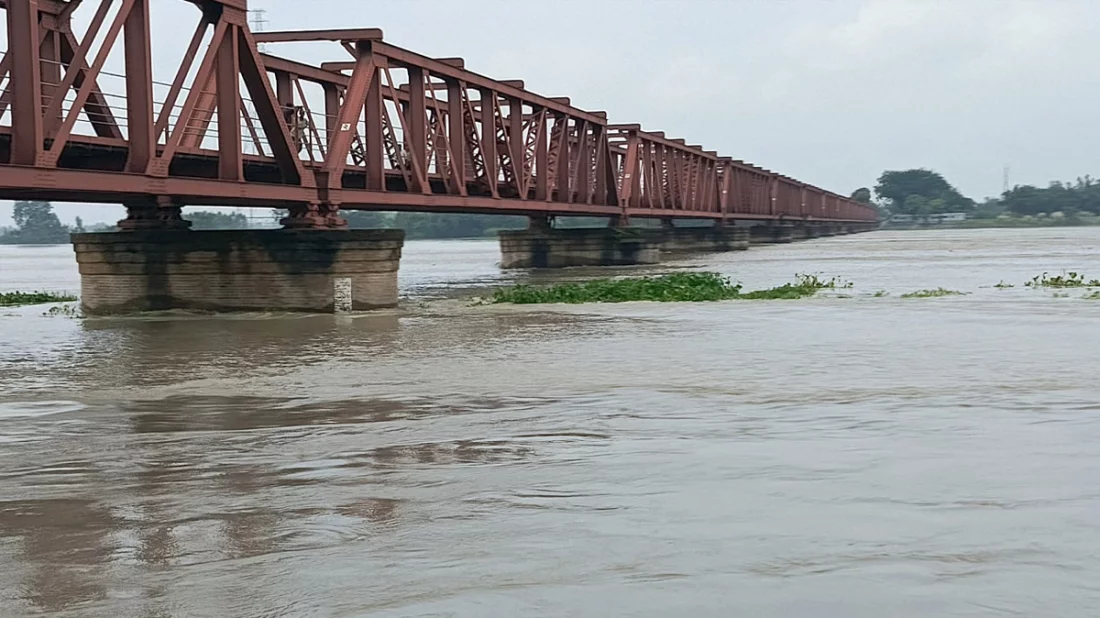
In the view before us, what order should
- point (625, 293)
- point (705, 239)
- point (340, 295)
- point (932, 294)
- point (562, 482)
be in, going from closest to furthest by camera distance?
1. point (562, 482)
2. point (340, 295)
3. point (932, 294)
4. point (625, 293)
5. point (705, 239)

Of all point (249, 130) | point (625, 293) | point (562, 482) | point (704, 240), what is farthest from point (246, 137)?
point (704, 240)

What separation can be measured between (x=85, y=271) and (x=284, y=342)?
11.6m

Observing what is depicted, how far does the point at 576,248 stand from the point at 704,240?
39091mm

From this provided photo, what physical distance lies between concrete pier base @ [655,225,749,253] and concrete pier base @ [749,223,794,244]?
18.4m

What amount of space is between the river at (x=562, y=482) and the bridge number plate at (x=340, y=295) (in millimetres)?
9335

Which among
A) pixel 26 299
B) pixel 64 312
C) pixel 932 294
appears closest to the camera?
pixel 64 312

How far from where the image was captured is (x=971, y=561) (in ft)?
21.4

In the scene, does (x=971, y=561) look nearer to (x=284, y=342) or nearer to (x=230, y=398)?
(x=230, y=398)

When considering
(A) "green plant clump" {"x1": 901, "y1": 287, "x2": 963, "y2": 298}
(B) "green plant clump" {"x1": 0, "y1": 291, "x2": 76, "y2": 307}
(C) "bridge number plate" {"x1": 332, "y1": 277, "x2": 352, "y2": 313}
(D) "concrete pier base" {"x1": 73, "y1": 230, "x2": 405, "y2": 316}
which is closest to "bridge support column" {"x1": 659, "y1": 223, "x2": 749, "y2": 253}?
(B) "green plant clump" {"x1": 0, "y1": 291, "x2": 76, "y2": 307}

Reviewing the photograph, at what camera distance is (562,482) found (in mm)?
8727

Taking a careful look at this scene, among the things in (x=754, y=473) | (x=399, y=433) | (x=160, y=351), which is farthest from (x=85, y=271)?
(x=754, y=473)

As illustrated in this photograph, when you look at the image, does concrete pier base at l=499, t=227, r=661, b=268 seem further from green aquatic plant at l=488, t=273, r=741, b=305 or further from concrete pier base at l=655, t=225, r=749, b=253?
green aquatic plant at l=488, t=273, r=741, b=305

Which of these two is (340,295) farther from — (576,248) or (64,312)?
(576,248)

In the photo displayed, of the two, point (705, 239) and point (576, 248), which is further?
point (705, 239)
